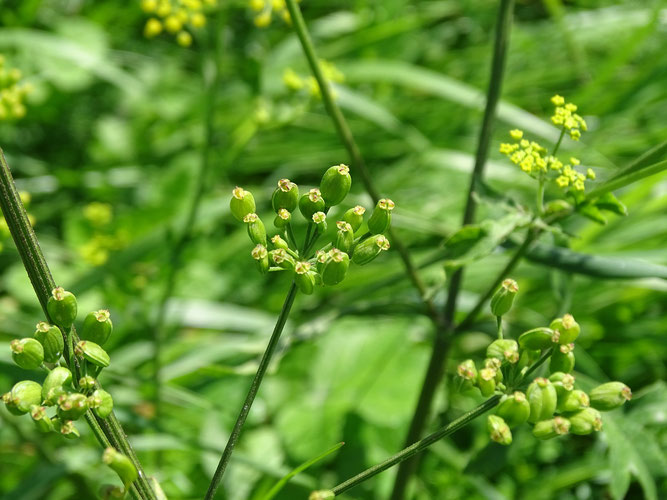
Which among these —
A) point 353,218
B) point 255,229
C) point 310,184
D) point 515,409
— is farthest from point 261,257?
point 310,184

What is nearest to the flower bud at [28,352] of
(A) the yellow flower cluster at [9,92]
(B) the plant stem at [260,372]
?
(B) the plant stem at [260,372]

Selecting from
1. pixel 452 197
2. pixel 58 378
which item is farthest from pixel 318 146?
pixel 58 378

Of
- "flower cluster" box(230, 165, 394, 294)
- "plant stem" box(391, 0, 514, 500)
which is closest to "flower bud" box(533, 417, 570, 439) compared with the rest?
"flower cluster" box(230, 165, 394, 294)

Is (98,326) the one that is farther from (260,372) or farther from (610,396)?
(610,396)

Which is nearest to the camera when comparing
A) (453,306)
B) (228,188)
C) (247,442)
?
(453,306)

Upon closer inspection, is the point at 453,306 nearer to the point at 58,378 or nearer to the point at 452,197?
the point at 58,378

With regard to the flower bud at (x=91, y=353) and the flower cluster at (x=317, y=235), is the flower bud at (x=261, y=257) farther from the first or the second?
the flower bud at (x=91, y=353)

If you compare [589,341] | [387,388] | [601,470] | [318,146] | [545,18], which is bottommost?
[601,470]
